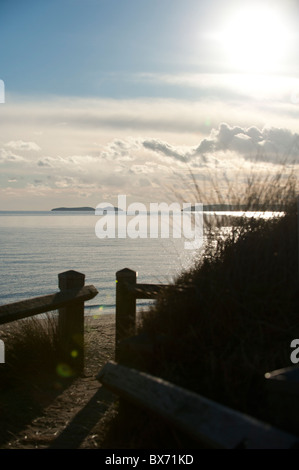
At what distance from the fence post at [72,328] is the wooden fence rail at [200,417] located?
2745 mm

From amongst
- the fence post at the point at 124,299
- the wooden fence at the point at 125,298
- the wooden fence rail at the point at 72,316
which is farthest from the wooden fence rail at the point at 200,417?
the wooden fence rail at the point at 72,316

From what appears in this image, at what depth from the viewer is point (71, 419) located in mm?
5375

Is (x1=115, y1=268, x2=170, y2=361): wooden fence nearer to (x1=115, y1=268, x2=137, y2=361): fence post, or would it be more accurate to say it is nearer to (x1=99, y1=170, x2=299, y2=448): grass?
(x1=115, y1=268, x2=137, y2=361): fence post

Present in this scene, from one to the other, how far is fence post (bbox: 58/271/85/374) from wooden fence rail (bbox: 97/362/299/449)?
275 centimetres

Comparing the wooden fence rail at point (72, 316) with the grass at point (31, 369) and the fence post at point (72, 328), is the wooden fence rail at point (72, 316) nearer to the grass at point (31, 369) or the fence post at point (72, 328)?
the fence post at point (72, 328)

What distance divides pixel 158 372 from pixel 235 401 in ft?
2.70

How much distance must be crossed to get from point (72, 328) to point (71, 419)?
1.70 m

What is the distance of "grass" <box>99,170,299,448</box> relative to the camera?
411 cm

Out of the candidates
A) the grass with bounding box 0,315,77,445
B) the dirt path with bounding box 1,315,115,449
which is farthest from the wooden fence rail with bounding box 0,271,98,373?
the dirt path with bounding box 1,315,115,449

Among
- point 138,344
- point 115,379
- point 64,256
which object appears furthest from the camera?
point 64,256

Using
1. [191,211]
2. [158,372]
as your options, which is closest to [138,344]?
[158,372]

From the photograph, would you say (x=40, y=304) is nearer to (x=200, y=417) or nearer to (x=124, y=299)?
(x=124, y=299)

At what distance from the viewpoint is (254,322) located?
179 inches
